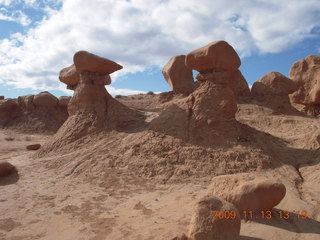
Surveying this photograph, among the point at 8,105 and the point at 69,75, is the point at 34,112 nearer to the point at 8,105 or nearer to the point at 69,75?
the point at 8,105

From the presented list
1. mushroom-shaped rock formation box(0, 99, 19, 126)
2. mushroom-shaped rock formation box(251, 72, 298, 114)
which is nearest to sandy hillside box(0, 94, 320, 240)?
mushroom-shaped rock formation box(251, 72, 298, 114)

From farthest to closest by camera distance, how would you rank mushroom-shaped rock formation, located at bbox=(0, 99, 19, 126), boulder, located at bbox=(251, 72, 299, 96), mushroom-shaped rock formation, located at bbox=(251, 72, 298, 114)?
mushroom-shaped rock formation, located at bbox=(0, 99, 19, 126) < boulder, located at bbox=(251, 72, 299, 96) < mushroom-shaped rock formation, located at bbox=(251, 72, 298, 114)

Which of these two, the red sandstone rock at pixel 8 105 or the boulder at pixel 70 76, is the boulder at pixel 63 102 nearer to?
the red sandstone rock at pixel 8 105

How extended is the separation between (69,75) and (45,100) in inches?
215

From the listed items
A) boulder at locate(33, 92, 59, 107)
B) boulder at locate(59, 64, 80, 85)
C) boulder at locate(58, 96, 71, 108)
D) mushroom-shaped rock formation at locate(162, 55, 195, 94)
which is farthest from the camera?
boulder at locate(58, 96, 71, 108)

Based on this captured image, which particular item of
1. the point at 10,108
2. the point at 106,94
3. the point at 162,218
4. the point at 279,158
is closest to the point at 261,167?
the point at 279,158

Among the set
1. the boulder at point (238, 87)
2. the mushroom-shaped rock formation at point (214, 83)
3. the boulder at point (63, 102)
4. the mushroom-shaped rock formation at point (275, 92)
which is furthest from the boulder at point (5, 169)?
the boulder at point (63, 102)

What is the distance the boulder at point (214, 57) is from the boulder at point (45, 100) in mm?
12387

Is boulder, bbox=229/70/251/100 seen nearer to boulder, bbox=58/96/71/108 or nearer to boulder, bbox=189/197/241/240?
boulder, bbox=189/197/241/240

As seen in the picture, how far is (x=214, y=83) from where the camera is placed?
7.22 meters

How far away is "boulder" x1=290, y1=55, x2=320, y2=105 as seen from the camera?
13.2m

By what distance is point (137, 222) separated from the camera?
393 cm

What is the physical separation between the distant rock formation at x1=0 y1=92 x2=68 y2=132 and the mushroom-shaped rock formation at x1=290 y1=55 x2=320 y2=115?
13017mm

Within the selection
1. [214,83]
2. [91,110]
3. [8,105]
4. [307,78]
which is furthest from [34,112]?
[307,78]
